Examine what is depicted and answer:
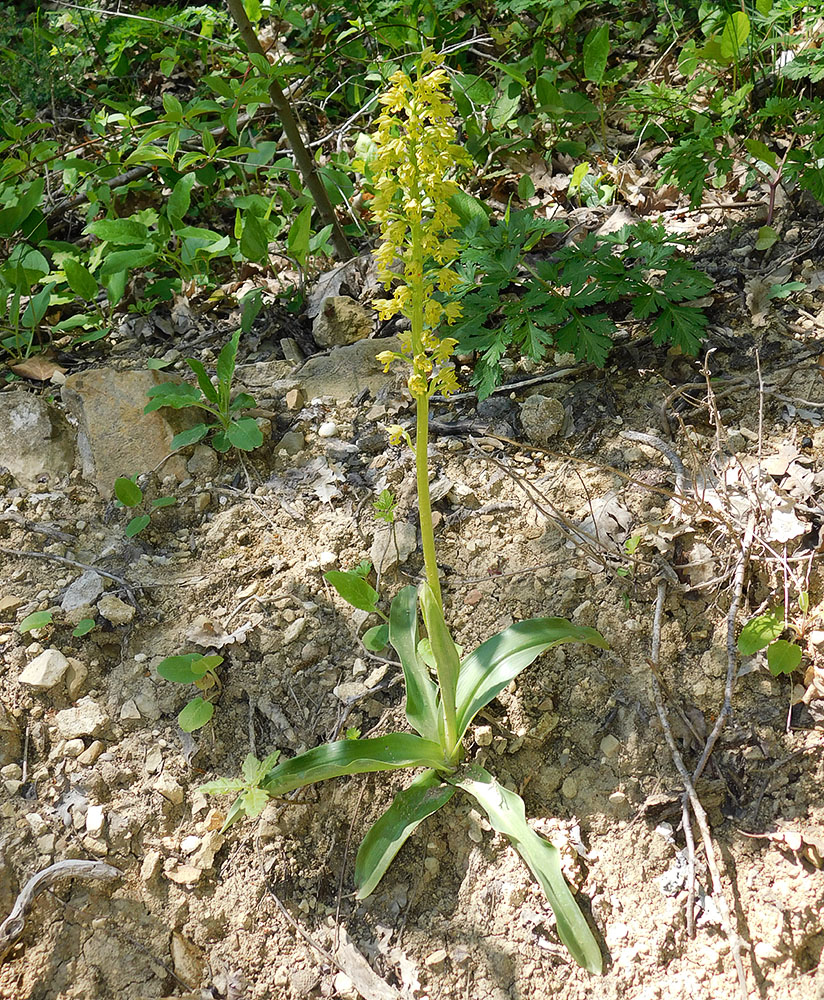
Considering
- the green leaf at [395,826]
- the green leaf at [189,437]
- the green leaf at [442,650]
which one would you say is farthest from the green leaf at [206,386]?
the green leaf at [395,826]

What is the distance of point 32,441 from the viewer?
316cm

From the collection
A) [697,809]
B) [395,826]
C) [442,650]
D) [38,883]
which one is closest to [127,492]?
[38,883]

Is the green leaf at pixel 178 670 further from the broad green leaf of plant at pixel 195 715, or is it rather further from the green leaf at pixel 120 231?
the green leaf at pixel 120 231

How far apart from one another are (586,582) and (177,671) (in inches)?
51.5

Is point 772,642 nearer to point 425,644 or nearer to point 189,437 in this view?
point 425,644

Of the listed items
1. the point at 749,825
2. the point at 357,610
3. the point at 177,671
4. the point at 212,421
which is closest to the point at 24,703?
the point at 177,671

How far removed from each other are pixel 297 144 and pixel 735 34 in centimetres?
201

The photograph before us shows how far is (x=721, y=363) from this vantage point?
299 cm

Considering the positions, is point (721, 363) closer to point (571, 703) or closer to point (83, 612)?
point (571, 703)

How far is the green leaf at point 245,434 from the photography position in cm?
293

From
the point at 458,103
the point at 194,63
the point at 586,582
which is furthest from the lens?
the point at 194,63

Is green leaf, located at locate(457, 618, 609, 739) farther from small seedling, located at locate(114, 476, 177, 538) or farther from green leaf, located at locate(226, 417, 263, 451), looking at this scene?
small seedling, located at locate(114, 476, 177, 538)

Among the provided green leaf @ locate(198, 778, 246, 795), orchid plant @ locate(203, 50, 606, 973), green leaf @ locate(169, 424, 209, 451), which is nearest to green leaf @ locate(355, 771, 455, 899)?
orchid plant @ locate(203, 50, 606, 973)

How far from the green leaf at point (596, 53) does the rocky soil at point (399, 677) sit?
4.23 feet
